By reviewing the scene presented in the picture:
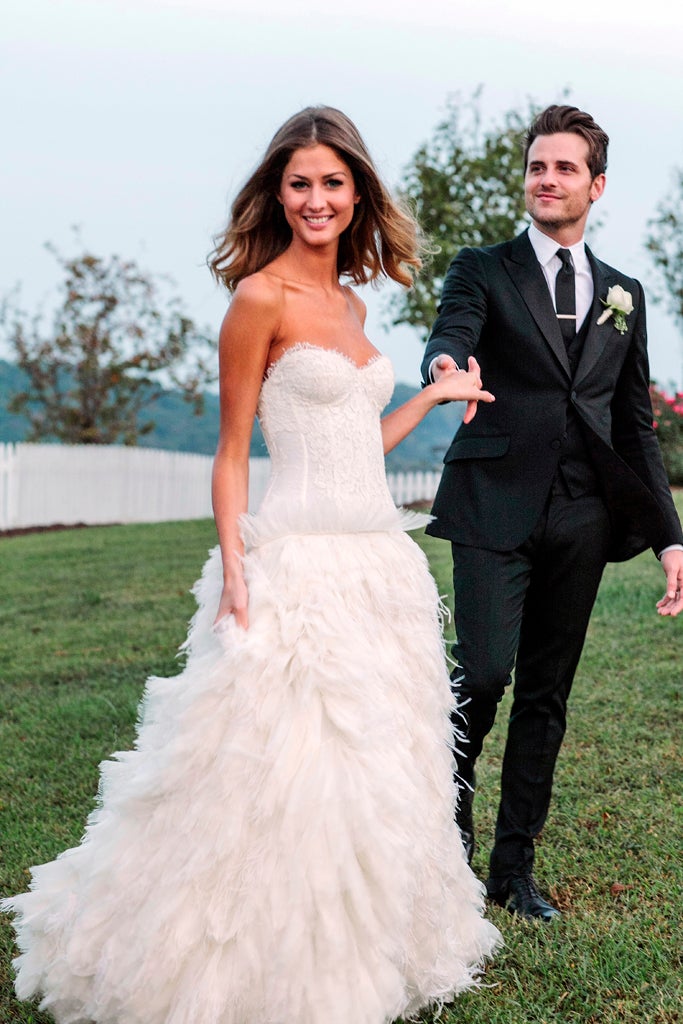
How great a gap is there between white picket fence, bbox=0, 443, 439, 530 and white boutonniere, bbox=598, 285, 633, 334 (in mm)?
15073

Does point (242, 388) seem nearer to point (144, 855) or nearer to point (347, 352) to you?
point (347, 352)

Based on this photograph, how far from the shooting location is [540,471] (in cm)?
372

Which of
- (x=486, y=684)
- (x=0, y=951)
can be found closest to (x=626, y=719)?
(x=486, y=684)

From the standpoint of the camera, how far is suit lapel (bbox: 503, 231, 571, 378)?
3.75 meters

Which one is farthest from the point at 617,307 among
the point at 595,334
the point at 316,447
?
the point at 316,447

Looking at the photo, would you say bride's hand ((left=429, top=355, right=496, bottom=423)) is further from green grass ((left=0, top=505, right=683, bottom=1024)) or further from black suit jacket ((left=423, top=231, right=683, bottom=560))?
green grass ((left=0, top=505, right=683, bottom=1024))

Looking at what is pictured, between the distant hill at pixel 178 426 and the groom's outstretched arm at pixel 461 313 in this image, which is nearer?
the groom's outstretched arm at pixel 461 313

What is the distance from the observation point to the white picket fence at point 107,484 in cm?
1952

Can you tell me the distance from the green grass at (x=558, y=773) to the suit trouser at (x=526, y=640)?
15.0 inches

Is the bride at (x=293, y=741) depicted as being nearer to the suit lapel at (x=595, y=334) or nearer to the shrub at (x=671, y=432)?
the suit lapel at (x=595, y=334)

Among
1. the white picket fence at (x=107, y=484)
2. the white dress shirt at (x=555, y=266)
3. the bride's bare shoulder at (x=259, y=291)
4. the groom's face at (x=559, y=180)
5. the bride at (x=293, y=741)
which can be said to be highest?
the groom's face at (x=559, y=180)

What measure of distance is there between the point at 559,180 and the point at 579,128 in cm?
18

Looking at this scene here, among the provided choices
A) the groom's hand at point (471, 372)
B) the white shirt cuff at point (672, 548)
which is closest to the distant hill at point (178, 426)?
the white shirt cuff at point (672, 548)

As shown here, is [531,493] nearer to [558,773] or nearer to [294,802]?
[294,802]
